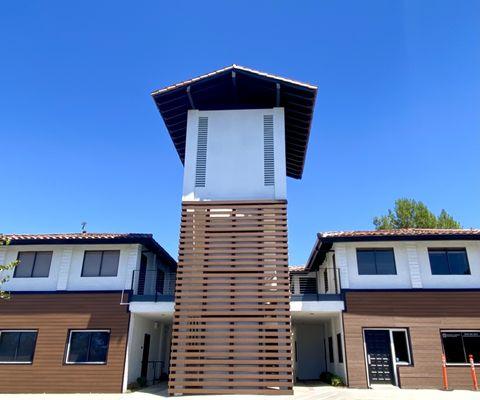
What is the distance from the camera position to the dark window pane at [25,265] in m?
16.2

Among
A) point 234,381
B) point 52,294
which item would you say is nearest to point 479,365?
point 234,381

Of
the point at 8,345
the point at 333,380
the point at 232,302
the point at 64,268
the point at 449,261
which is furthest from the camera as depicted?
the point at 64,268

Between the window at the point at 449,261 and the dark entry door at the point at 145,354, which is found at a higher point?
the window at the point at 449,261

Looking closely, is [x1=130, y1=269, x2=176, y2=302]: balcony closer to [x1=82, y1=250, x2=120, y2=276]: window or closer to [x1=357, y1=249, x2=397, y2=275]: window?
[x1=82, y1=250, x2=120, y2=276]: window

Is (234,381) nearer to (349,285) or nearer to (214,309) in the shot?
(214,309)

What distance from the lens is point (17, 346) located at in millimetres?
14969

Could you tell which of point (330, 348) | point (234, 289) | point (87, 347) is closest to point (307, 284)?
point (330, 348)

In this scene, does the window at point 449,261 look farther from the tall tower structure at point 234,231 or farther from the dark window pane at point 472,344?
the tall tower structure at point 234,231

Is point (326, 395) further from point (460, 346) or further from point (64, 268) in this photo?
point (64, 268)

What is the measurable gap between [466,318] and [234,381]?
9.08 m

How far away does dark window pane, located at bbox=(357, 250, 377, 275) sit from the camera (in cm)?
1541

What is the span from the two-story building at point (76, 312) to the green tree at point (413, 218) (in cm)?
2176

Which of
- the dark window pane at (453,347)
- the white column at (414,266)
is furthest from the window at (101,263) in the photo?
the dark window pane at (453,347)

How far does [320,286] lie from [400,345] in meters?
6.10
